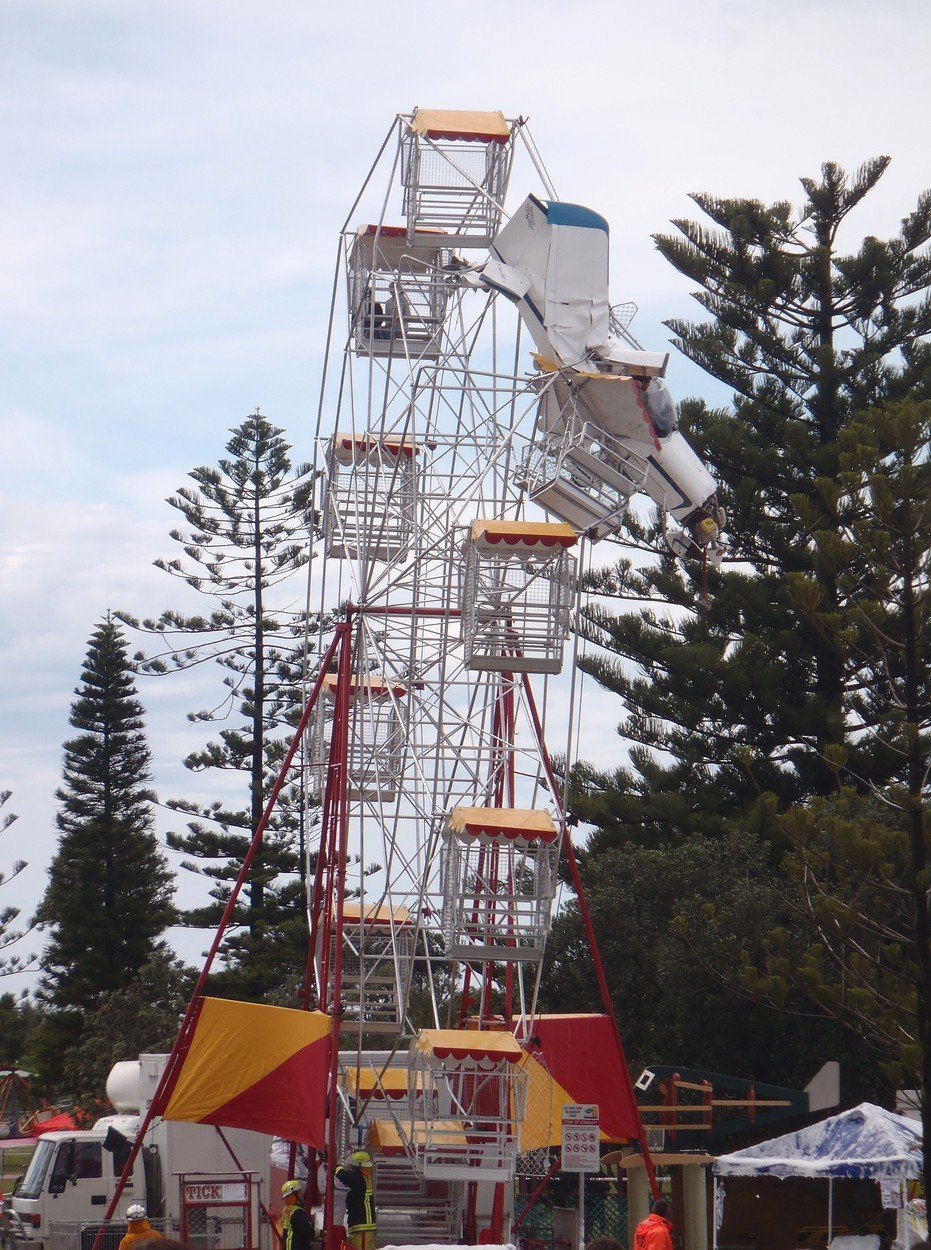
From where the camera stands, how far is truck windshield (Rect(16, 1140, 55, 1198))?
16.3 metres

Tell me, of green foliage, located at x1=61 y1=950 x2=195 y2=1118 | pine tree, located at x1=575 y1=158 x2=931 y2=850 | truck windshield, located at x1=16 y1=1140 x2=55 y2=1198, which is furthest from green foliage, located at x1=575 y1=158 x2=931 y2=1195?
truck windshield, located at x1=16 y1=1140 x2=55 y2=1198

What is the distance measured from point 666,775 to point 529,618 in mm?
16697

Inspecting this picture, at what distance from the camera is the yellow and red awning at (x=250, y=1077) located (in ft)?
46.8

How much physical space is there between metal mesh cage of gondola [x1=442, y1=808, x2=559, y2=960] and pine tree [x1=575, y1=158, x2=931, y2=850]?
1553 centimetres

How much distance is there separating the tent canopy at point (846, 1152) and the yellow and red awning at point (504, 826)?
142 inches

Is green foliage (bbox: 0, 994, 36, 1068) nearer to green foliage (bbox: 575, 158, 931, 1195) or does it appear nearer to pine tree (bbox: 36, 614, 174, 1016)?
pine tree (bbox: 36, 614, 174, 1016)

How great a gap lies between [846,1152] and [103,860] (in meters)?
25.4

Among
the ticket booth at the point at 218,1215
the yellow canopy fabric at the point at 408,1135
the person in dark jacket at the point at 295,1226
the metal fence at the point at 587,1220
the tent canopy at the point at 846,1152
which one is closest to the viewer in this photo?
the person in dark jacket at the point at 295,1226

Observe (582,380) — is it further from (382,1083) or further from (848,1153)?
(848,1153)

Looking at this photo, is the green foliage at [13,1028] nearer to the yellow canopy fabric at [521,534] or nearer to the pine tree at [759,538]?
the pine tree at [759,538]

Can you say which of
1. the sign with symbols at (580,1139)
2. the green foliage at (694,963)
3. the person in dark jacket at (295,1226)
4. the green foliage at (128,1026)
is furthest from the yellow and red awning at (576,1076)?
the green foliage at (128,1026)

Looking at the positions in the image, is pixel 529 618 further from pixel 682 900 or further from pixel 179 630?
pixel 179 630

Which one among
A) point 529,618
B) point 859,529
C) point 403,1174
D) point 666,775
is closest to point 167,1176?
point 403,1174

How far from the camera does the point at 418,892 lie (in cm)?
1538
